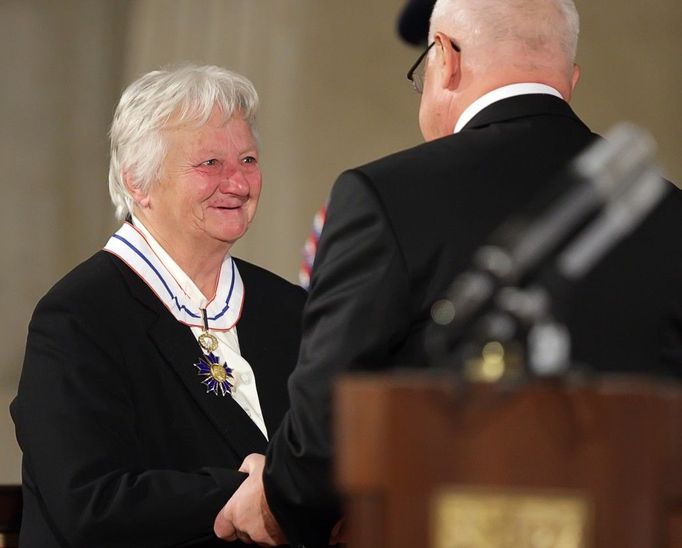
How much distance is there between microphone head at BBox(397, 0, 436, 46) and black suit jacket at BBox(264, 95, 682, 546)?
1638 millimetres

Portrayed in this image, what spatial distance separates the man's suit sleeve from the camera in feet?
7.79

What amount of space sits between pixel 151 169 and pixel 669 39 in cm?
396

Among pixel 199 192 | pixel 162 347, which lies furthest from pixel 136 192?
pixel 162 347

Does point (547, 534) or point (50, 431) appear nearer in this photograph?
point (547, 534)

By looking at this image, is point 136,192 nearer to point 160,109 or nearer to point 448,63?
point 160,109

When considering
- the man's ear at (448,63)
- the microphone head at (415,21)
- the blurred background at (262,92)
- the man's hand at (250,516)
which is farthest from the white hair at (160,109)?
the blurred background at (262,92)

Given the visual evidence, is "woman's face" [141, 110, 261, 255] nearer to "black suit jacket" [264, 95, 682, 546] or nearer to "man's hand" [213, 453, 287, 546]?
"man's hand" [213, 453, 287, 546]

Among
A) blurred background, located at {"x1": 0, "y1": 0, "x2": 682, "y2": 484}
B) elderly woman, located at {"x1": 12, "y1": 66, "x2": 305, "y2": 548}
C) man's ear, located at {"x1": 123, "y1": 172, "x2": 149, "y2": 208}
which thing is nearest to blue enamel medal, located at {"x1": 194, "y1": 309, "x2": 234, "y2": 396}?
elderly woman, located at {"x1": 12, "y1": 66, "x2": 305, "y2": 548}

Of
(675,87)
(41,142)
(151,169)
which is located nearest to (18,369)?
(41,142)

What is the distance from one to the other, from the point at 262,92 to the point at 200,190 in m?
3.24

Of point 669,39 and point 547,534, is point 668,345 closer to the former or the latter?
point 547,534

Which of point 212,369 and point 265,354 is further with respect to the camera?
point 265,354

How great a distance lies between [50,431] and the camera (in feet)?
10.3

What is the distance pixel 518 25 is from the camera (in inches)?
103
